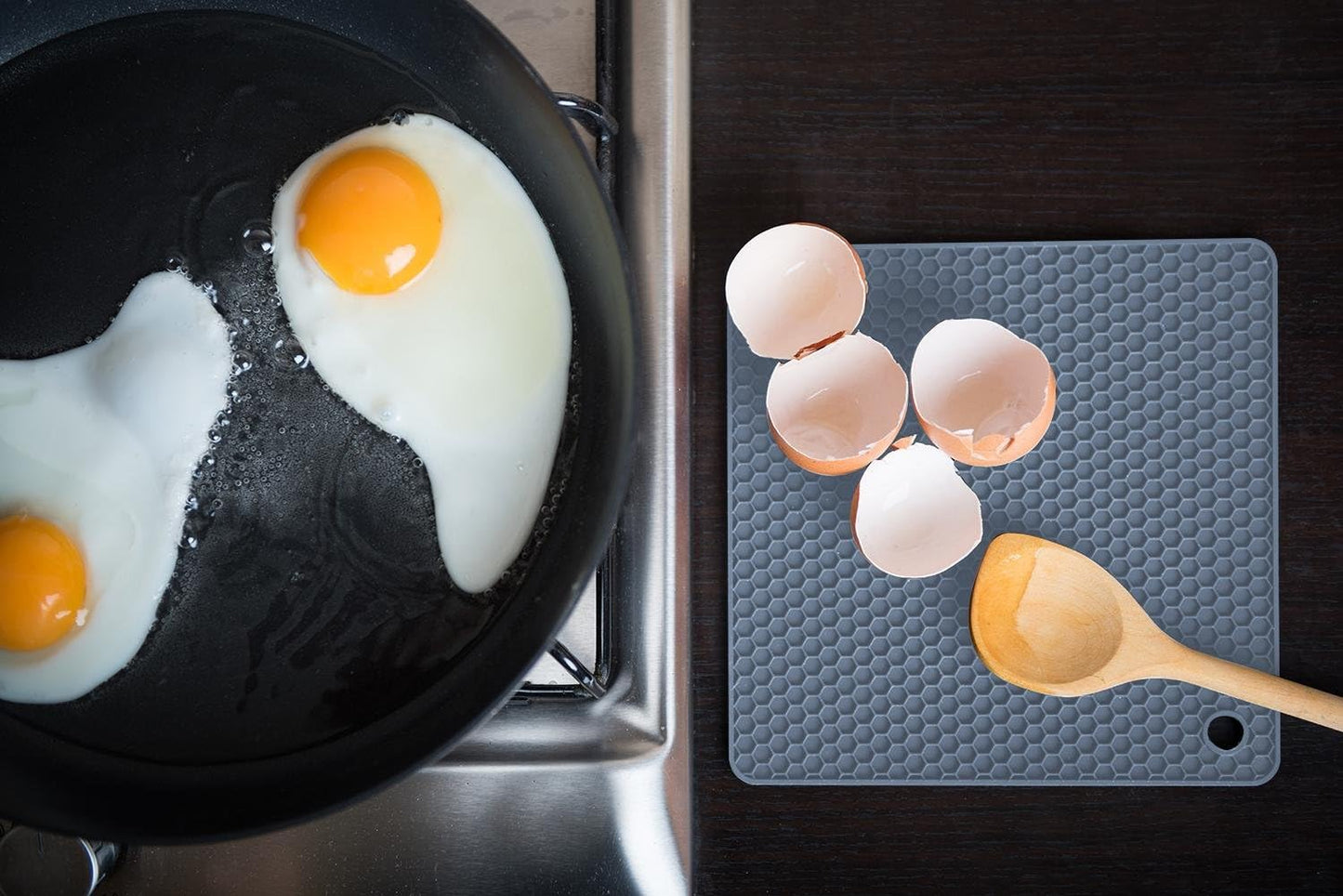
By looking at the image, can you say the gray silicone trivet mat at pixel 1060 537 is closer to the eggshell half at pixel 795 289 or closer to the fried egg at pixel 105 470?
the eggshell half at pixel 795 289

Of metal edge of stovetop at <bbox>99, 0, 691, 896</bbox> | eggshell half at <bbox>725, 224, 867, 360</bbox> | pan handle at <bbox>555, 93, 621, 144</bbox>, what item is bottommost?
metal edge of stovetop at <bbox>99, 0, 691, 896</bbox>

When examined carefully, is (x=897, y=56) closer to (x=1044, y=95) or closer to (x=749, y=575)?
(x=1044, y=95)

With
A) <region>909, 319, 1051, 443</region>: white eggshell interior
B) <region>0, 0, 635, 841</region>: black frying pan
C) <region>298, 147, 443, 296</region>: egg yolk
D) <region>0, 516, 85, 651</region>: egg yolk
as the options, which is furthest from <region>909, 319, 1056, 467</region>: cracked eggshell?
<region>0, 516, 85, 651</region>: egg yolk

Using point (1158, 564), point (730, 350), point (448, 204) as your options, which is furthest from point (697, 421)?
point (1158, 564)

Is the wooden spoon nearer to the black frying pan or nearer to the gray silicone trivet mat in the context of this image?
the gray silicone trivet mat

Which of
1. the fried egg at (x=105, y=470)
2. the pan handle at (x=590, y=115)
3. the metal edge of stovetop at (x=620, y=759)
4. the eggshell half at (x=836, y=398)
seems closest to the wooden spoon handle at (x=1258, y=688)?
the eggshell half at (x=836, y=398)

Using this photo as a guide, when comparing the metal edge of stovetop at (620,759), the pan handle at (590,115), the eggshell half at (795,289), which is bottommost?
the metal edge of stovetop at (620,759)
